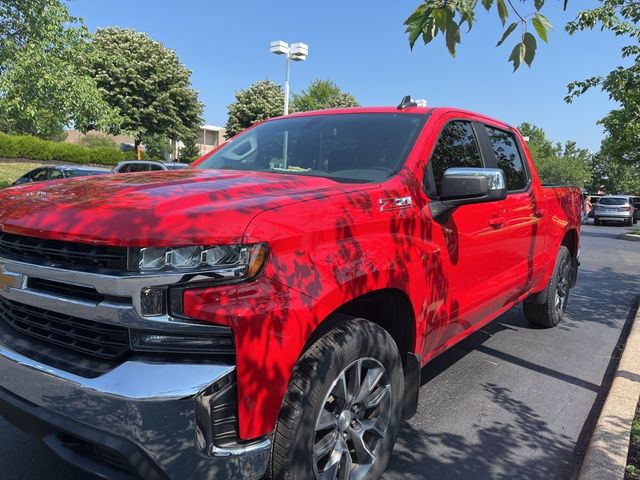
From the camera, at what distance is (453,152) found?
3438 mm

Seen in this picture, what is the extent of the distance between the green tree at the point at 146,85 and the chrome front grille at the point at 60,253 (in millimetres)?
31789

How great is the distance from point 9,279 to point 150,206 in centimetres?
77

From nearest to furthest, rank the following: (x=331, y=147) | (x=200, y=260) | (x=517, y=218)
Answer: (x=200, y=260) < (x=331, y=147) < (x=517, y=218)

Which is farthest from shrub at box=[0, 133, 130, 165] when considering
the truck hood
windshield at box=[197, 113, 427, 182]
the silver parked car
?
Answer: the truck hood

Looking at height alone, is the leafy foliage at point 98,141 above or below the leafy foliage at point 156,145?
above

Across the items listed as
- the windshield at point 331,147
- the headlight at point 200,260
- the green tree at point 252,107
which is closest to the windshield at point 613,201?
the green tree at point 252,107

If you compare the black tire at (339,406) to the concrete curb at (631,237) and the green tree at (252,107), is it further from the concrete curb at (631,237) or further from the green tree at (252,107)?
the green tree at (252,107)

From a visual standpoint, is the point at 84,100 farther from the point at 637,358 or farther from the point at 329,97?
the point at 329,97

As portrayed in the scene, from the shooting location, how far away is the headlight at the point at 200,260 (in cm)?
181

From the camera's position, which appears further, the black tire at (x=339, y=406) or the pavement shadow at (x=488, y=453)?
the pavement shadow at (x=488, y=453)

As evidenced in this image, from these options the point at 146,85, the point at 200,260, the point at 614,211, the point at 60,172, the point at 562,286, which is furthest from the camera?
the point at 146,85

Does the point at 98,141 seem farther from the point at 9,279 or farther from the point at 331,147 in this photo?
the point at 9,279

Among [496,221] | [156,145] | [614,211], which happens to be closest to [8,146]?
[156,145]

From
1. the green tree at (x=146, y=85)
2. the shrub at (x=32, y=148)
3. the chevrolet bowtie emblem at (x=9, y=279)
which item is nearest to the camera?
the chevrolet bowtie emblem at (x=9, y=279)
